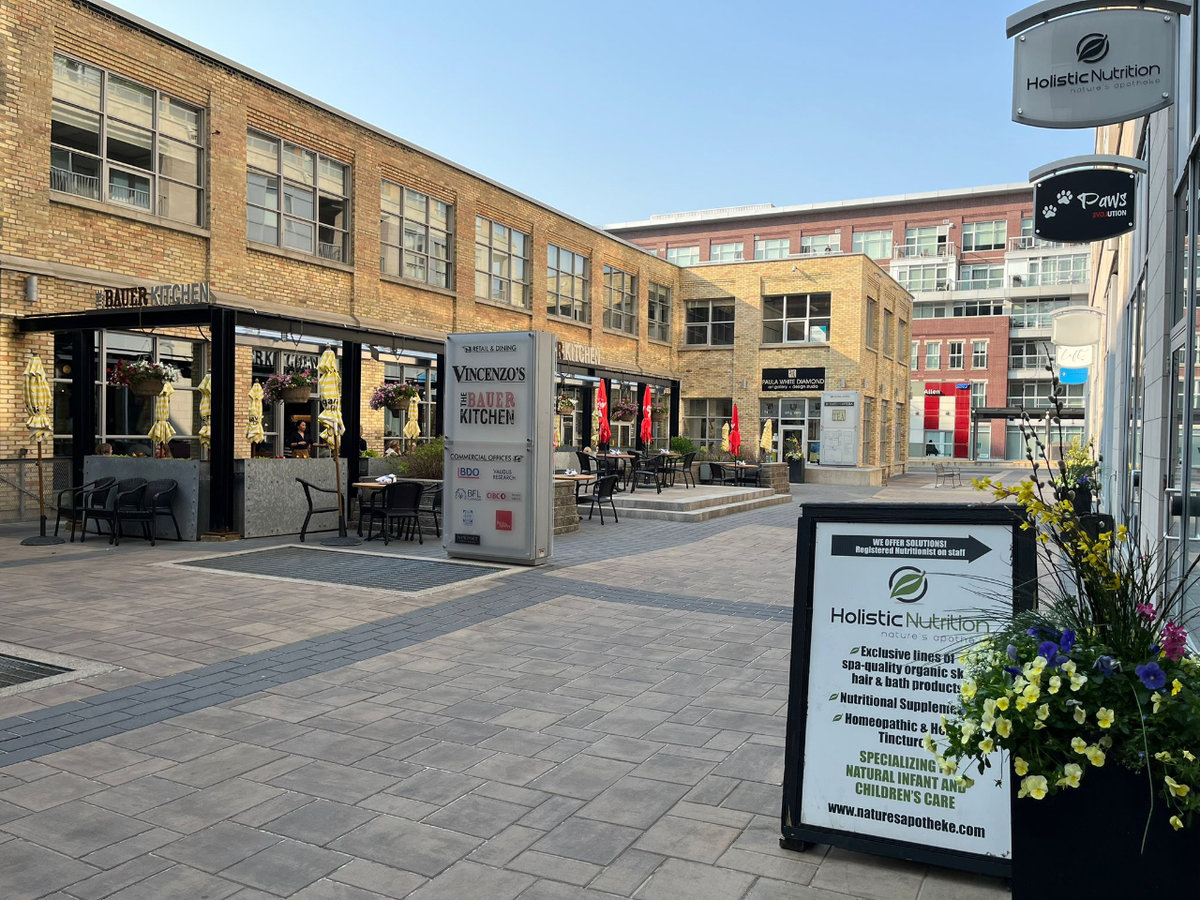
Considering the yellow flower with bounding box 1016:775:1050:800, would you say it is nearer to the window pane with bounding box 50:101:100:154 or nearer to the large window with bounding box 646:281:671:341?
the window pane with bounding box 50:101:100:154

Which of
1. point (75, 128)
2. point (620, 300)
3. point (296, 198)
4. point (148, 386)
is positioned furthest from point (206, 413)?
point (620, 300)

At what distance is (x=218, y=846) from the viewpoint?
337cm

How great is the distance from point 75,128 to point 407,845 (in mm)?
15777

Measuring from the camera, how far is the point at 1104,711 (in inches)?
87.4

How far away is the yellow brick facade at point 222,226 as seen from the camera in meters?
14.2

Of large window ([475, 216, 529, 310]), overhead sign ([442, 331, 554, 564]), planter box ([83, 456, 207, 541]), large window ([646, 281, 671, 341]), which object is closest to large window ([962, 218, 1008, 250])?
large window ([646, 281, 671, 341])

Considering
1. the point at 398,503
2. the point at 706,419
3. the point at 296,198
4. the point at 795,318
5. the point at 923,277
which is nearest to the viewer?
the point at 398,503

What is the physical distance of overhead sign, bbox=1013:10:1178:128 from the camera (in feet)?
13.9

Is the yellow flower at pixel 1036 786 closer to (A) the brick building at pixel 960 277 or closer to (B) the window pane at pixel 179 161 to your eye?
(B) the window pane at pixel 179 161

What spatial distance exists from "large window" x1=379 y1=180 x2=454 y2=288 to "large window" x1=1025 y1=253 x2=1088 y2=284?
156ft

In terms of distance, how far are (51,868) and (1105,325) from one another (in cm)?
1914

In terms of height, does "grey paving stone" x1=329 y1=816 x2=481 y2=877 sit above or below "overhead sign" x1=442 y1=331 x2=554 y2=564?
below

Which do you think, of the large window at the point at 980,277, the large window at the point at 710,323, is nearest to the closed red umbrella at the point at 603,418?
the large window at the point at 710,323

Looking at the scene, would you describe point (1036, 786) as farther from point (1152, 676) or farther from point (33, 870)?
point (33, 870)
